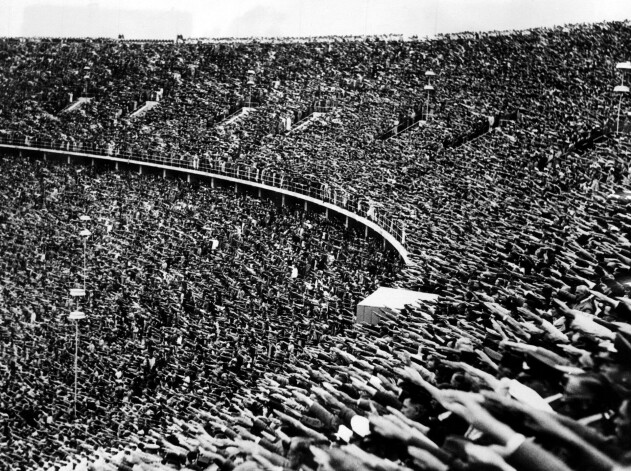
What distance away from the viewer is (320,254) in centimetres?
3011

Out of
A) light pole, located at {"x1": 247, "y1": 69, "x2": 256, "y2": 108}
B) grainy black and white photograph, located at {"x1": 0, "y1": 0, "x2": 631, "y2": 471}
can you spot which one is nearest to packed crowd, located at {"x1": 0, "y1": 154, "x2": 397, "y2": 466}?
grainy black and white photograph, located at {"x1": 0, "y1": 0, "x2": 631, "y2": 471}

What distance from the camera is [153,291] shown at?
31.5 metres

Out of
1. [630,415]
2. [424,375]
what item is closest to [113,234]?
[424,375]

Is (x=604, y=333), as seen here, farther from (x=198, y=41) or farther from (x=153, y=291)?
(x=198, y=41)

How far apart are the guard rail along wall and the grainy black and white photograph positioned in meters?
0.17

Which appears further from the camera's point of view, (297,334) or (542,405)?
(297,334)

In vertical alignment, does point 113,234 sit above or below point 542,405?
below

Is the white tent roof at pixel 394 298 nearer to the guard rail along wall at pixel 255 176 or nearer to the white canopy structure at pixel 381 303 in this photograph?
the white canopy structure at pixel 381 303

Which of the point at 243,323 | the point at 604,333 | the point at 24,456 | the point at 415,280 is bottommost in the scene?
the point at 24,456

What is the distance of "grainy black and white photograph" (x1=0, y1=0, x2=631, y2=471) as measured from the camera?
229 inches

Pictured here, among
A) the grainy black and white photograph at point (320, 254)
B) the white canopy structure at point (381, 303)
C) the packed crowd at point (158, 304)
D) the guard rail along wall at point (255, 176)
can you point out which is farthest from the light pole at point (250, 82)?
the white canopy structure at point (381, 303)

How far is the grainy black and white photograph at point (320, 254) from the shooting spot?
19.1ft

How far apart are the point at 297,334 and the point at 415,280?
472 cm

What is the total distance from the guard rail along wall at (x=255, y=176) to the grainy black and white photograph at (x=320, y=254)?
0.57 ft
